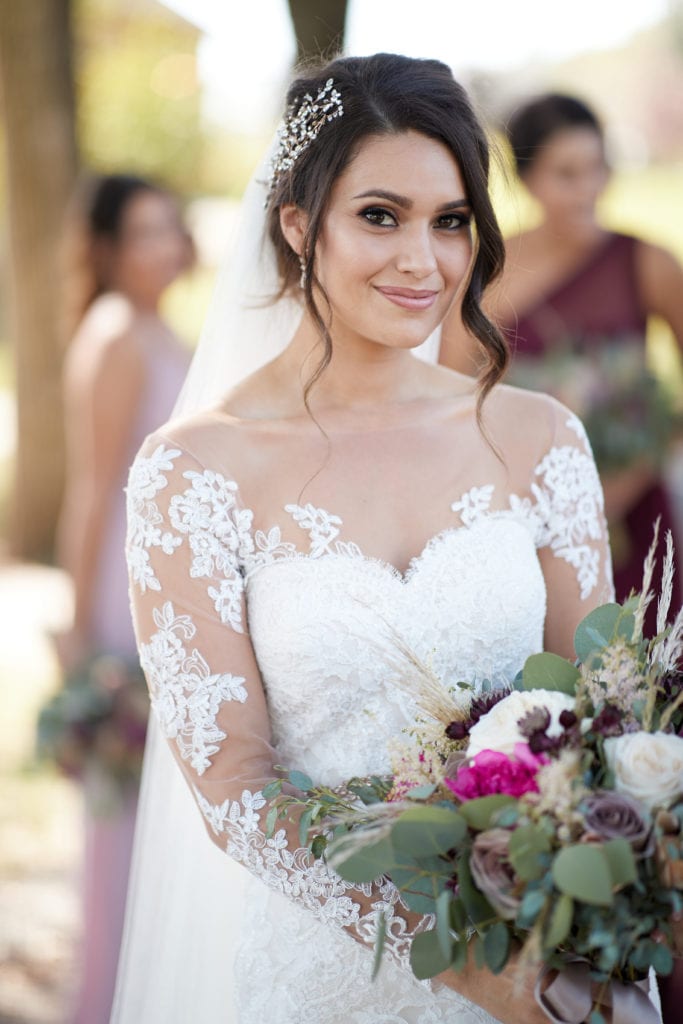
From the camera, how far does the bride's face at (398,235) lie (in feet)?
7.65

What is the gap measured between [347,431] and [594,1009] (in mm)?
1215

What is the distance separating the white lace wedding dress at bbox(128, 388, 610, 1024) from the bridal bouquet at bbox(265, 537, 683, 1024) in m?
0.35

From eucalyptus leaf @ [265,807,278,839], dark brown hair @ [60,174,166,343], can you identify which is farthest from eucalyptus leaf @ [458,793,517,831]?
dark brown hair @ [60,174,166,343]

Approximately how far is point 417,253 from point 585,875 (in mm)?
1212

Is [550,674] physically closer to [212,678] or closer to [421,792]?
[421,792]

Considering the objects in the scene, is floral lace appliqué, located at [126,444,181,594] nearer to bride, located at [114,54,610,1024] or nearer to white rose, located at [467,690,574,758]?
bride, located at [114,54,610,1024]

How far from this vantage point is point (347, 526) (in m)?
2.44

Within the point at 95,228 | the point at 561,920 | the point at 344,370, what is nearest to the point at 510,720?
the point at 561,920

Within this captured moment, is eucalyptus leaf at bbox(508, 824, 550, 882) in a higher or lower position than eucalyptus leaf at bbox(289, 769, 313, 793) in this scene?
higher

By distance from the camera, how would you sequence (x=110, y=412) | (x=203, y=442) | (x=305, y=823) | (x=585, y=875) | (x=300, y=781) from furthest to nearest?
1. (x=110, y=412)
2. (x=203, y=442)
3. (x=300, y=781)
4. (x=305, y=823)
5. (x=585, y=875)

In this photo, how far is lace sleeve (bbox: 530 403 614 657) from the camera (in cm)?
261

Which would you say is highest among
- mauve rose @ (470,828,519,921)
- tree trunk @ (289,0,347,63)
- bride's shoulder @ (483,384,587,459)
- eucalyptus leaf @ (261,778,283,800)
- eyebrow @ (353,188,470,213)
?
tree trunk @ (289,0,347,63)

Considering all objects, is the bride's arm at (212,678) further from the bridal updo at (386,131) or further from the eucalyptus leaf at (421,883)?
the bridal updo at (386,131)

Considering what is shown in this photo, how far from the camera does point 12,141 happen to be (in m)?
9.20
